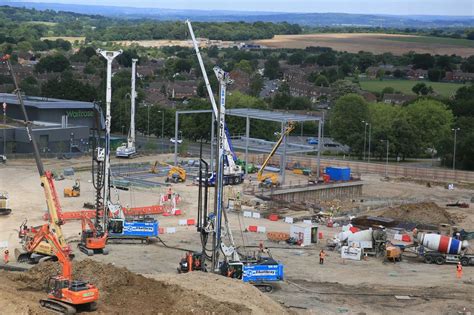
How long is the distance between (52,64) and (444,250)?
127 metres

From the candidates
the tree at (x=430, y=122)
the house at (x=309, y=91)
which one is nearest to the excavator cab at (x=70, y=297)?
the tree at (x=430, y=122)

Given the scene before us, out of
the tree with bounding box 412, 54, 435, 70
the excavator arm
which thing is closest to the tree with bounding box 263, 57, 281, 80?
the tree with bounding box 412, 54, 435, 70

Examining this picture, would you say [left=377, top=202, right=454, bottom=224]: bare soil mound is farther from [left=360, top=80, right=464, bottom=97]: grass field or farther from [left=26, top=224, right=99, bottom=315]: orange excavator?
[left=360, top=80, right=464, bottom=97]: grass field

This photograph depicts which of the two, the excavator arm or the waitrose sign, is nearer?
the excavator arm

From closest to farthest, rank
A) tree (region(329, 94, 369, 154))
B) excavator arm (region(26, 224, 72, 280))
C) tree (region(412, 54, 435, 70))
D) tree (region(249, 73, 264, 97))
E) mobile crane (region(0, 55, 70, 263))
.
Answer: excavator arm (region(26, 224, 72, 280)) → mobile crane (region(0, 55, 70, 263)) → tree (region(329, 94, 369, 154)) → tree (region(249, 73, 264, 97)) → tree (region(412, 54, 435, 70))

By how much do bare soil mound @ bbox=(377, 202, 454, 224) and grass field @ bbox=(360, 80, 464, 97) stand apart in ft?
292

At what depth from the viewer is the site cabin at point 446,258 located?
39.6m

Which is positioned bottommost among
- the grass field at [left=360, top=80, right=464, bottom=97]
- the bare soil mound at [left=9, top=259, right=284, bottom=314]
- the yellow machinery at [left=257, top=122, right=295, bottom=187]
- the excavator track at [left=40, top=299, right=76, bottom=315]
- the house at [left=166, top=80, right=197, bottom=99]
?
the house at [left=166, top=80, right=197, bottom=99]

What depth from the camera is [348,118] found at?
305 feet

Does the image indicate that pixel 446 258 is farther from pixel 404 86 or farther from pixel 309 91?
pixel 404 86

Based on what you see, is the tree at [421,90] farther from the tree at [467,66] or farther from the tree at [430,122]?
the tree at [430,122]

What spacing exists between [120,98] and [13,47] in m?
93.4

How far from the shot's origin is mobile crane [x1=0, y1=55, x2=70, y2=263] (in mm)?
30828

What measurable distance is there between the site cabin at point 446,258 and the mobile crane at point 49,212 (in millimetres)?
15606
